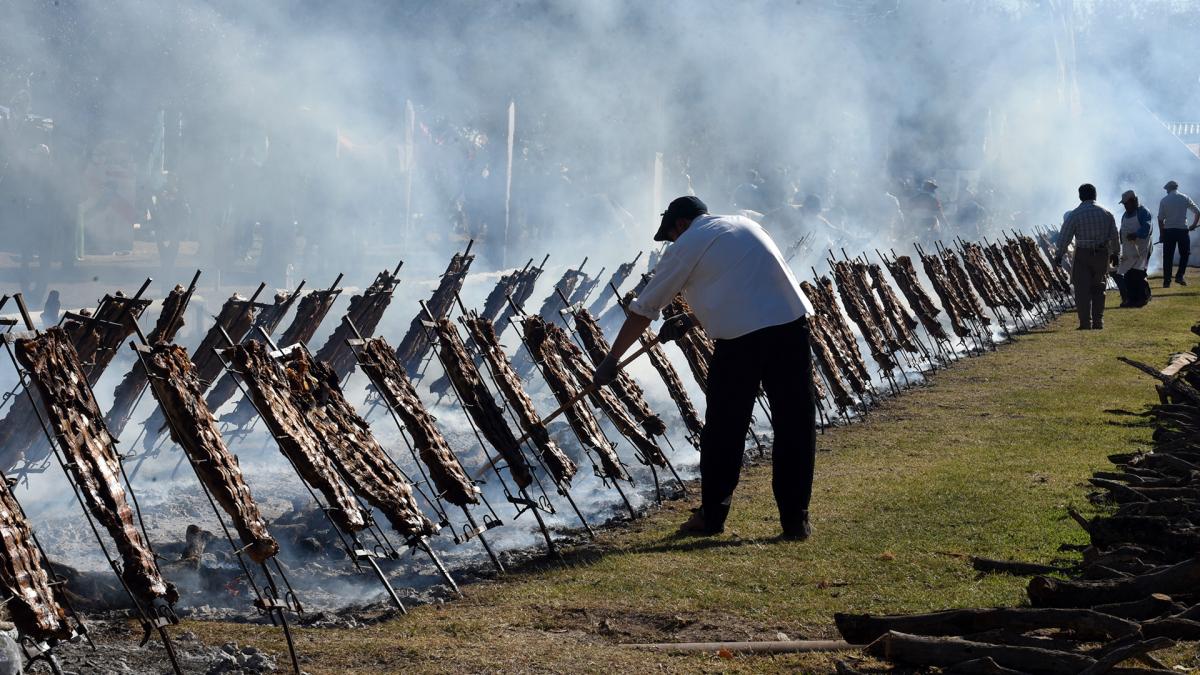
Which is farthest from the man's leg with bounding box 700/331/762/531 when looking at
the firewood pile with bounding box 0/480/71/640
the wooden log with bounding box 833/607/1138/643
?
the firewood pile with bounding box 0/480/71/640

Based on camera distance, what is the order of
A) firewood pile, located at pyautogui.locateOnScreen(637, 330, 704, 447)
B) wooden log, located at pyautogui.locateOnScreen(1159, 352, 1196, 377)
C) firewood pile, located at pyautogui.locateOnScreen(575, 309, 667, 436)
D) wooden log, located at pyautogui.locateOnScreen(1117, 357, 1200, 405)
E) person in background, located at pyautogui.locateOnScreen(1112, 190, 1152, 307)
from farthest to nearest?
person in background, located at pyautogui.locateOnScreen(1112, 190, 1152, 307)
wooden log, located at pyautogui.locateOnScreen(1159, 352, 1196, 377)
firewood pile, located at pyautogui.locateOnScreen(637, 330, 704, 447)
firewood pile, located at pyautogui.locateOnScreen(575, 309, 667, 436)
wooden log, located at pyautogui.locateOnScreen(1117, 357, 1200, 405)

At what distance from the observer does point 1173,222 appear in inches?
936

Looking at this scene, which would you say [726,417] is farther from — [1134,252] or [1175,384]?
[1134,252]

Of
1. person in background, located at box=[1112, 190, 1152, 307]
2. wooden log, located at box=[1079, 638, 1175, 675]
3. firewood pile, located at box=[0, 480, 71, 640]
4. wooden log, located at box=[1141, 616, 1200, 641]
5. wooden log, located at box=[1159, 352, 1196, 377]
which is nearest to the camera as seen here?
wooden log, located at box=[1079, 638, 1175, 675]

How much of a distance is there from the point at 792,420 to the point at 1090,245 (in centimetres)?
1189

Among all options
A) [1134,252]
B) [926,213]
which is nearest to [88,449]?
[1134,252]

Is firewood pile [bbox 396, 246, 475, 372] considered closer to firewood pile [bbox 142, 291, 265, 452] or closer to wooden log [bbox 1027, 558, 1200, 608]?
firewood pile [bbox 142, 291, 265, 452]

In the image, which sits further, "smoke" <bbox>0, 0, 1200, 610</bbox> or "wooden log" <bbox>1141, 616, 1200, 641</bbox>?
"smoke" <bbox>0, 0, 1200, 610</bbox>

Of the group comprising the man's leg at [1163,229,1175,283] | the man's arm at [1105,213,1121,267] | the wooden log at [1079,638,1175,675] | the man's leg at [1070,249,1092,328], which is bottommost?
the wooden log at [1079,638,1175,675]

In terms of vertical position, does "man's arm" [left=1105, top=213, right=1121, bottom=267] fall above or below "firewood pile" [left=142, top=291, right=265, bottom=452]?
above

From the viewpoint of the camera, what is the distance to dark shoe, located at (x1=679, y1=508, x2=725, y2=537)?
7242mm

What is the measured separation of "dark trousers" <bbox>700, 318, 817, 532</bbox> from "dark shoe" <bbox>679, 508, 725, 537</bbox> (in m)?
0.03

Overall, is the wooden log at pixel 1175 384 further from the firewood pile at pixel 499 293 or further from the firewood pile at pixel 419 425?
the firewood pile at pixel 499 293

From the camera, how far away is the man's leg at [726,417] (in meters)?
7.05
